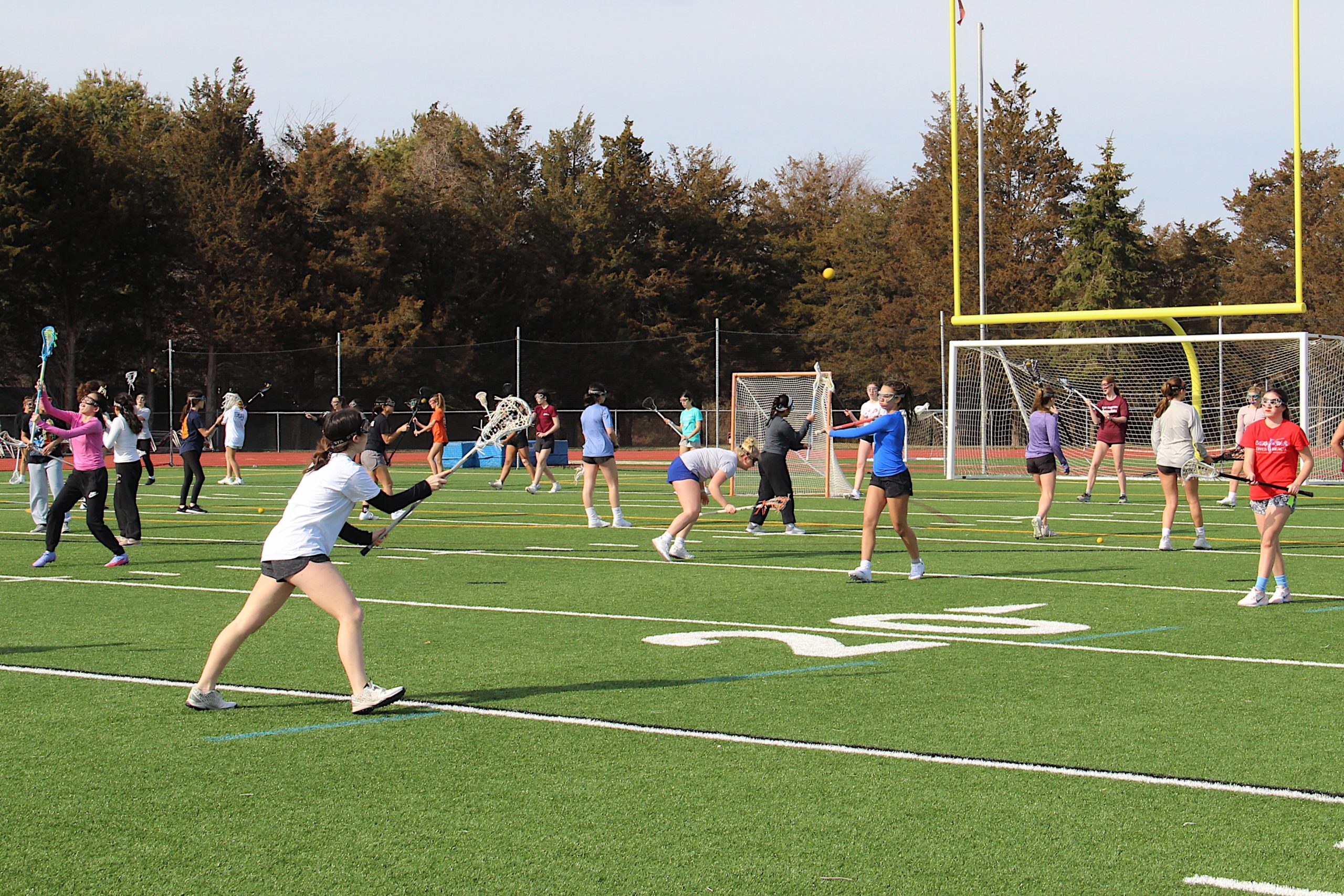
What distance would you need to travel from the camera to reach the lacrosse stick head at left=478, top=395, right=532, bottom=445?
10406mm

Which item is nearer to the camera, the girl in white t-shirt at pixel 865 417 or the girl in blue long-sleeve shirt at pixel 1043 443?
the girl in blue long-sleeve shirt at pixel 1043 443

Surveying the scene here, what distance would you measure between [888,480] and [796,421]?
50.7ft

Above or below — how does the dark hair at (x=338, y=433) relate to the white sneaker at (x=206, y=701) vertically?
above

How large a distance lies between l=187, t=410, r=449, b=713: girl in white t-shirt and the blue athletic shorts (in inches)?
289

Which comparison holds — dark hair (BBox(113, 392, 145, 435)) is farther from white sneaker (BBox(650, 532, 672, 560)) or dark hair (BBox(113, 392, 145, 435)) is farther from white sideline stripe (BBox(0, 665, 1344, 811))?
white sideline stripe (BBox(0, 665, 1344, 811))

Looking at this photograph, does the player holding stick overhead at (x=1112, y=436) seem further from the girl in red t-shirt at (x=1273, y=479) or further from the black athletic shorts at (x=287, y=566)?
the black athletic shorts at (x=287, y=566)

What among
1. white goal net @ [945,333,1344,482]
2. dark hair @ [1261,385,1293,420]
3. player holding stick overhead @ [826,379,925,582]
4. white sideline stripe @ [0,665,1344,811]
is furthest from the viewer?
white goal net @ [945,333,1344,482]

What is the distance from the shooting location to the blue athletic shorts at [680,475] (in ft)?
47.9

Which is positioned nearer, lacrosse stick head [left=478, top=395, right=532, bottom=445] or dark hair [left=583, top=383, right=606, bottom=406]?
lacrosse stick head [left=478, top=395, right=532, bottom=445]

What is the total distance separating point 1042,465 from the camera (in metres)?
18.6

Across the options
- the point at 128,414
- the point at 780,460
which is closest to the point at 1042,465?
the point at 780,460

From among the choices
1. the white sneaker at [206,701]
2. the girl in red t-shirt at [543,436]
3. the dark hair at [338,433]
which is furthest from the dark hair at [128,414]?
the girl in red t-shirt at [543,436]

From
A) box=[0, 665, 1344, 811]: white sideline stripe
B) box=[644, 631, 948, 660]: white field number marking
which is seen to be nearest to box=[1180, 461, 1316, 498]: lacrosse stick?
box=[644, 631, 948, 660]: white field number marking

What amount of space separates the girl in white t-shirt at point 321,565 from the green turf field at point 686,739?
190 mm
